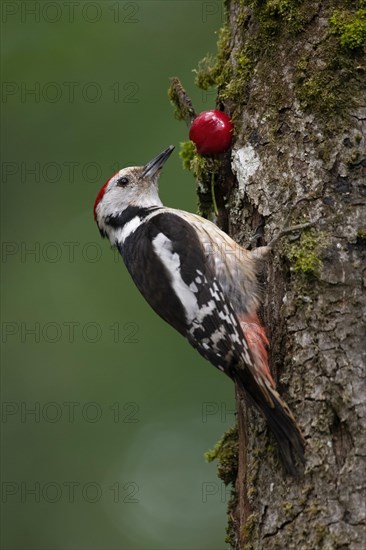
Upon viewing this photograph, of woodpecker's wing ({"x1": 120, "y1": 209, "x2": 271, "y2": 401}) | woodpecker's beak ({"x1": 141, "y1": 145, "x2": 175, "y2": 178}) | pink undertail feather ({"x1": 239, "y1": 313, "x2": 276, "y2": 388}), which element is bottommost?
pink undertail feather ({"x1": 239, "y1": 313, "x2": 276, "y2": 388})

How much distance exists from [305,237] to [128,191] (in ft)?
5.29

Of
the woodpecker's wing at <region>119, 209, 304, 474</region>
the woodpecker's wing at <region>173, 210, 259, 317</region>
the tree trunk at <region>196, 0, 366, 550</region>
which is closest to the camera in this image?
the tree trunk at <region>196, 0, 366, 550</region>

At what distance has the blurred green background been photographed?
6.19 meters

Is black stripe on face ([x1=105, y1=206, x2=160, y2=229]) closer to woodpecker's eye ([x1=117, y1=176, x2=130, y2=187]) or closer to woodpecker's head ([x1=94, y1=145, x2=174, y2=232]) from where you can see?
woodpecker's head ([x1=94, y1=145, x2=174, y2=232])

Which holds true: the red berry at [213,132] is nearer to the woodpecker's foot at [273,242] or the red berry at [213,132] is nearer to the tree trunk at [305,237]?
the tree trunk at [305,237]

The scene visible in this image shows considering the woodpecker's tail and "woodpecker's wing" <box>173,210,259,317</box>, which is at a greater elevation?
"woodpecker's wing" <box>173,210,259,317</box>

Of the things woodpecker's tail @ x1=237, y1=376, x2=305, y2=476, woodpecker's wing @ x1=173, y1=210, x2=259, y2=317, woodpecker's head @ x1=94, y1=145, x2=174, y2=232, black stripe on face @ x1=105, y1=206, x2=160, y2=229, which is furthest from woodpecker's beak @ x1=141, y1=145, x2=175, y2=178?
woodpecker's tail @ x1=237, y1=376, x2=305, y2=476

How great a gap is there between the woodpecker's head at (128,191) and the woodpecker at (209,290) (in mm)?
214

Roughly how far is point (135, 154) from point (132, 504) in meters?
3.44

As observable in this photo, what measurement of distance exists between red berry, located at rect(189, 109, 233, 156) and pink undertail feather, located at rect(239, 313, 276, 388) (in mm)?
818

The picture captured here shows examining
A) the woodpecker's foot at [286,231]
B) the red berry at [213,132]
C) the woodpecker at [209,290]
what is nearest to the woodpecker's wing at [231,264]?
the woodpecker at [209,290]

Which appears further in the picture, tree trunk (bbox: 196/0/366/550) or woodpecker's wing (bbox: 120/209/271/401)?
woodpecker's wing (bbox: 120/209/271/401)

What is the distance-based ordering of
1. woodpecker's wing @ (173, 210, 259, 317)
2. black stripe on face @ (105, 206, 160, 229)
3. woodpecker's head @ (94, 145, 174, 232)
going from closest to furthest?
woodpecker's wing @ (173, 210, 259, 317) → black stripe on face @ (105, 206, 160, 229) → woodpecker's head @ (94, 145, 174, 232)

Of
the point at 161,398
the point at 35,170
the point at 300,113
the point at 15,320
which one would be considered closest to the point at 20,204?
the point at 35,170
